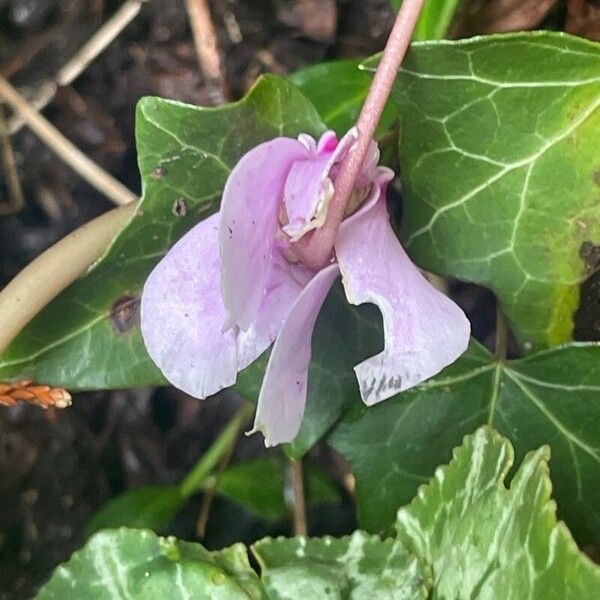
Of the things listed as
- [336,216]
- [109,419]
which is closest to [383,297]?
[336,216]

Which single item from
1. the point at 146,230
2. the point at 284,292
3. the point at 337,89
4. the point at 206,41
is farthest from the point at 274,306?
the point at 206,41

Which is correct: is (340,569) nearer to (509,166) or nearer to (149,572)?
(149,572)

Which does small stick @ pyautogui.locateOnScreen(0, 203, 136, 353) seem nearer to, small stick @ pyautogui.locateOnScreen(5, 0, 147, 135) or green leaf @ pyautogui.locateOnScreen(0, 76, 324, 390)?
green leaf @ pyautogui.locateOnScreen(0, 76, 324, 390)

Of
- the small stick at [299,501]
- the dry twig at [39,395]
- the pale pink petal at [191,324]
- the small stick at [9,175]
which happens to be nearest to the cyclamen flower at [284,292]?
the pale pink petal at [191,324]

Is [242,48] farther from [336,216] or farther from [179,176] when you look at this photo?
[336,216]

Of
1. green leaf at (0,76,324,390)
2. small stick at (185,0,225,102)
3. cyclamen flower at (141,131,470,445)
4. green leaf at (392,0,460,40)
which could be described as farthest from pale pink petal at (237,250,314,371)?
small stick at (185,0,225,102)

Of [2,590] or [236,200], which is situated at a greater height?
[236,200]
